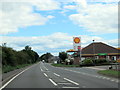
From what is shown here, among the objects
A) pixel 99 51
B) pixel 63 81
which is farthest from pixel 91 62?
pixel 63 81

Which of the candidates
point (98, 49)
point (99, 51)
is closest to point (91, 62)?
point (99, 51)

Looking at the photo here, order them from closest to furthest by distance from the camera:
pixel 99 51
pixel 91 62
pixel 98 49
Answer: pixel 91 62, pixel 99 51, pixel 98 49

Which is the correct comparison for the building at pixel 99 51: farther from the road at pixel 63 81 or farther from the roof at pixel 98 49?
the road at pixel 63 81

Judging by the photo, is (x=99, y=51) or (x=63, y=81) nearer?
(x=63, y=81)

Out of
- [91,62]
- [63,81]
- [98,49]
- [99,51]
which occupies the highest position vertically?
[98,49]

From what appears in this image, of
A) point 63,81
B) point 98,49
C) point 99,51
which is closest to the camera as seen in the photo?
point 63,81

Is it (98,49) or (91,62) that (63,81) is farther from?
(98,49)

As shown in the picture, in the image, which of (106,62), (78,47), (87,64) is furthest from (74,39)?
(106,62)

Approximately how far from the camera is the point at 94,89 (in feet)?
40.5

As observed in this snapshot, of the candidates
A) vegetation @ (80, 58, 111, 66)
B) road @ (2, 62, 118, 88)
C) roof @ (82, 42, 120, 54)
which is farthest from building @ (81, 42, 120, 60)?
road @ (2, 62, 118, 88)

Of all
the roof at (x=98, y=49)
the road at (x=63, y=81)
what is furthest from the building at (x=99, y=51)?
the road at (x=63, y=81)

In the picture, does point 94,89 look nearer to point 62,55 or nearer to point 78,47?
point 78,47

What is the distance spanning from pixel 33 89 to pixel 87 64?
147 ft

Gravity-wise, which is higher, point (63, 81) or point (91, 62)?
point (91, 62)
